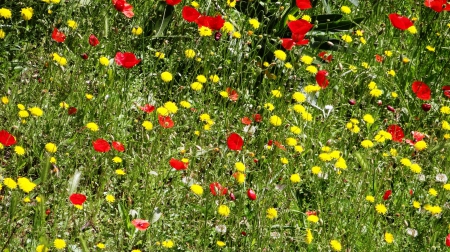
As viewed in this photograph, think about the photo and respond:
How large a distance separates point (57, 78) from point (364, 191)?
132 centimetres

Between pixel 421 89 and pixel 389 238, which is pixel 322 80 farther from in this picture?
pixel 389 238

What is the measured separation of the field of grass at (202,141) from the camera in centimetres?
235

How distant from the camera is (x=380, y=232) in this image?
268cm

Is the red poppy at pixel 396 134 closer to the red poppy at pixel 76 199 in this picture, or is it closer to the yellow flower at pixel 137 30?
the yellow flower at pixel 137 30

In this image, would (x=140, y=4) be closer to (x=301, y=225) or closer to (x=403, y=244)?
(x=301, y=225)

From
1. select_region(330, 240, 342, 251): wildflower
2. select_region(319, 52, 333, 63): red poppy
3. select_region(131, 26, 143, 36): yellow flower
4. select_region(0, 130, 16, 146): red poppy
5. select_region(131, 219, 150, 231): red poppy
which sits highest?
select_region(0, 130, 16, 146): red poppy

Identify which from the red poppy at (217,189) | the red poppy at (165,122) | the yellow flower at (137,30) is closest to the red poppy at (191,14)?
the yellow flower at (137,30)

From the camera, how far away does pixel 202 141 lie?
283 cm

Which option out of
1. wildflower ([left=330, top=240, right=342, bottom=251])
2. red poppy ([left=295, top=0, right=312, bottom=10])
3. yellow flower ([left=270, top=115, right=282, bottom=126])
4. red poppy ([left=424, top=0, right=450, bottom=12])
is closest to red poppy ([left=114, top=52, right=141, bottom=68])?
yellow flower ([left=270, top=115, right=282, bottom=126])

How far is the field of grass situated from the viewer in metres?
2.35

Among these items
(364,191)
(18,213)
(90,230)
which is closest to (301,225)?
(364,191)

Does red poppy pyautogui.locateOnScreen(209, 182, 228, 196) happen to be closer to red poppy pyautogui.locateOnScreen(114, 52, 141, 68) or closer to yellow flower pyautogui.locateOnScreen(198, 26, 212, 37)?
red poppy pyautogui.locateOnScreen(114, 52, 141, 68)

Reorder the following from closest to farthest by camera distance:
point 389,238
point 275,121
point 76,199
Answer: point 76,199 → point 389,238 → point 275,121

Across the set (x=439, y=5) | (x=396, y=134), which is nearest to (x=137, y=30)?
(x=396, y=134)
